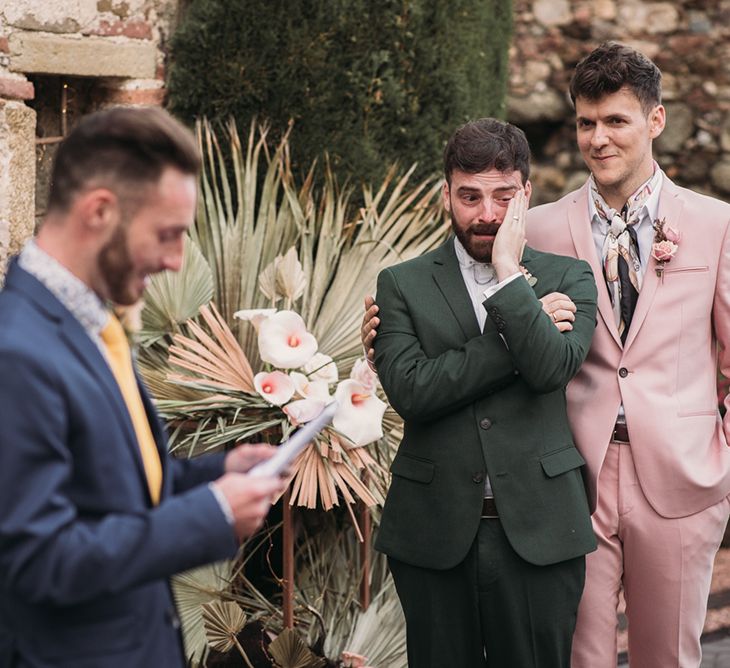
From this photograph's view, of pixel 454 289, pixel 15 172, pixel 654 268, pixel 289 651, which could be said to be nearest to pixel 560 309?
pixel 454 289

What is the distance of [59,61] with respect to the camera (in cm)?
466

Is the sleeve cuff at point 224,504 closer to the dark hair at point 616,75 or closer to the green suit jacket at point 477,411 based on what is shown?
the green suit jacket at point 477,411

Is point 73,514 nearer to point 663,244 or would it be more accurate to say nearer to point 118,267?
point 118,267

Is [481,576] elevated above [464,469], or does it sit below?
below

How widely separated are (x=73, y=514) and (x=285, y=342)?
2075 mm

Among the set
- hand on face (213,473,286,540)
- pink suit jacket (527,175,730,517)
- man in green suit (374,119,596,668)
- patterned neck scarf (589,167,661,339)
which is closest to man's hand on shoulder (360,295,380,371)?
man in green suit (374,119,596,668)

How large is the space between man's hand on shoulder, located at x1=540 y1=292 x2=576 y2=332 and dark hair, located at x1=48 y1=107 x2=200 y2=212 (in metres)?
1.38

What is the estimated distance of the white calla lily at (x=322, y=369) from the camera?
12.7 feet

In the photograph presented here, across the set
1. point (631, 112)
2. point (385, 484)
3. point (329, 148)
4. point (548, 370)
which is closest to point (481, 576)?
point (548, 370)

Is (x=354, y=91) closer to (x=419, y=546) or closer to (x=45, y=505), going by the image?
(x=419, y=546)

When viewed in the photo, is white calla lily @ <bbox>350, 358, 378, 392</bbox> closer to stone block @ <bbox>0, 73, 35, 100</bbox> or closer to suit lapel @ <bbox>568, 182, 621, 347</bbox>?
suit lapel @ <bbox>568, 182, 621, 347</bbox>

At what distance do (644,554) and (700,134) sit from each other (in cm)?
Result: 707

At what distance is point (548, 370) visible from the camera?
2.86 metres

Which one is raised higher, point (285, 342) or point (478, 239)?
point (478, 239)
